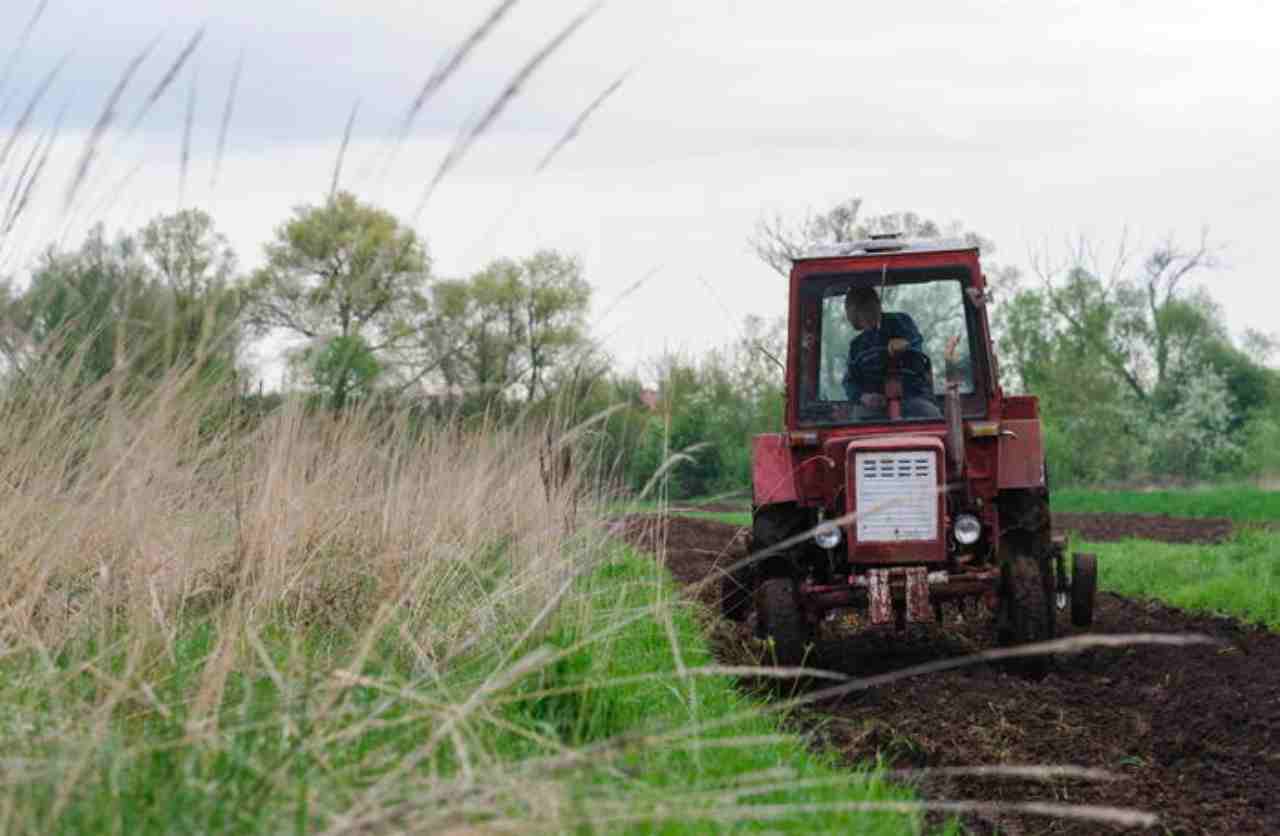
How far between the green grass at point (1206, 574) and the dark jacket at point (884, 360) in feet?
9.46

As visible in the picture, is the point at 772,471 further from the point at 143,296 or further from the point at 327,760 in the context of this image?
the point at 327,760

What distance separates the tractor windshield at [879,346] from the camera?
8.28 metres

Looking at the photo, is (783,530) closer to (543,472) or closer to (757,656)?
(757,656)

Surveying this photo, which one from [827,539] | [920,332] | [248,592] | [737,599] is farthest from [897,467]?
[248,592]

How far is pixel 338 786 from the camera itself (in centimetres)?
284

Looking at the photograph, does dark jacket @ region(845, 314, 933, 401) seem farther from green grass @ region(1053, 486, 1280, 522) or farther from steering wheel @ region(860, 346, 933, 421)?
green grass @ region(1053, 486, 1280, 522)

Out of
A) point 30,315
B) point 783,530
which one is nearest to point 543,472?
point 30,315

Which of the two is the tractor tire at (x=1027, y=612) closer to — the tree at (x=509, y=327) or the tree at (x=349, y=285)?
the tree at (x=509, y=327)

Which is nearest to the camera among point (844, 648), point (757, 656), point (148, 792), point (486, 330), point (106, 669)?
point (148, 792)

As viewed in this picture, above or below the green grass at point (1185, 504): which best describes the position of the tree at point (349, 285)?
above

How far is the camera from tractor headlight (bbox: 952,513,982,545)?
7.80 m

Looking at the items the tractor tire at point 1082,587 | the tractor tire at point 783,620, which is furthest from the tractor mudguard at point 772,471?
the tractor tire at point 1082,587

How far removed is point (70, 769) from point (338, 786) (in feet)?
1.60

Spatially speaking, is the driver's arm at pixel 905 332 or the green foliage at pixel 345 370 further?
the driver's arm at pixel 905 332
